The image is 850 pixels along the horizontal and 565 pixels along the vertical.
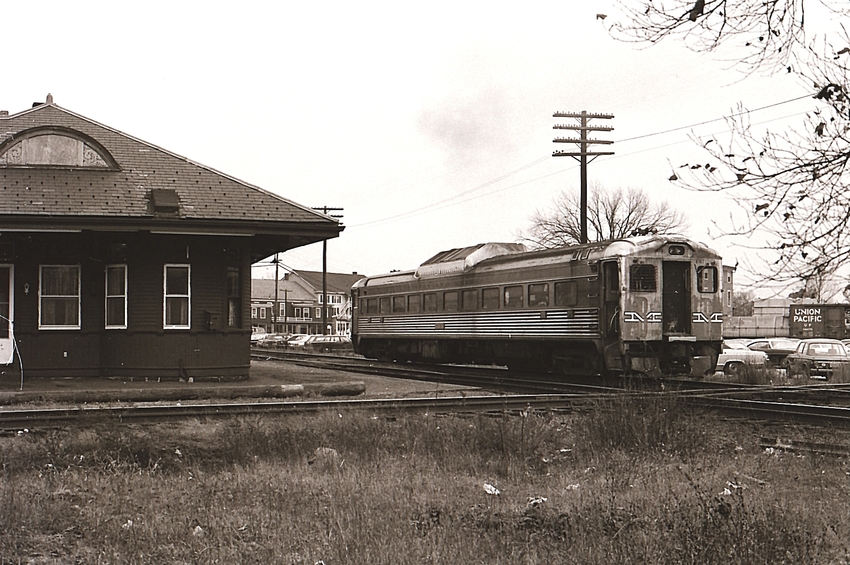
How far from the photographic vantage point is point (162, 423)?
12945mm

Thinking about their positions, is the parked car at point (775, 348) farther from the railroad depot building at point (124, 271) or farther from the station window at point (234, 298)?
the station window at point (234, 298)

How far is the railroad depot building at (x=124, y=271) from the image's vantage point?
20312mm

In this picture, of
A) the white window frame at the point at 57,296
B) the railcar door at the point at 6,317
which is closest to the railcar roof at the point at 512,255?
the white window frame at the point at 57,296

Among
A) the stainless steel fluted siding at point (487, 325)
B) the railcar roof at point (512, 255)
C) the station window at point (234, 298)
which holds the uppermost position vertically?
the railcar roof at point (512, 255)

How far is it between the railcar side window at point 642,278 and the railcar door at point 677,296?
17.0 inches

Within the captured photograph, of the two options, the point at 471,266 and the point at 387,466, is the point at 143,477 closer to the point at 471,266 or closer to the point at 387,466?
the point at 387,466

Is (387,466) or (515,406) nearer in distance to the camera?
(387,466)

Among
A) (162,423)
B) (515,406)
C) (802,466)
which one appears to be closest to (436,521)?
(802,466)

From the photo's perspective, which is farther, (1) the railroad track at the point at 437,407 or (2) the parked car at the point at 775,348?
(2) the parked car at the point at 775,348

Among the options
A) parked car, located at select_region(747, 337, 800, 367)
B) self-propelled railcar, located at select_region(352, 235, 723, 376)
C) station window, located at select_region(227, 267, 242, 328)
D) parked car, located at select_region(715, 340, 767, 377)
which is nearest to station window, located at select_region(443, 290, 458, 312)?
self-propelled railcar, located at select_region(352, 235, 723, 376)

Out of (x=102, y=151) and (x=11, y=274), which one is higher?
(x=102, y=151)

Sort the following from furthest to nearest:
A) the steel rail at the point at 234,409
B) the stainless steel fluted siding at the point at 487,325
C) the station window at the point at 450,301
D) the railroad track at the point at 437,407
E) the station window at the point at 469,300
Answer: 1. the station window at the point at 450,301
2. the station window at the point at 469,300
3. the stainless steel fluted siding at the point at 487,325
4. the railroad track at the point at 437,407
5. the steel rail at the point at 234,409

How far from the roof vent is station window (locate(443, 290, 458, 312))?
9937 millimetres

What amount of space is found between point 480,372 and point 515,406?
40.0ft
